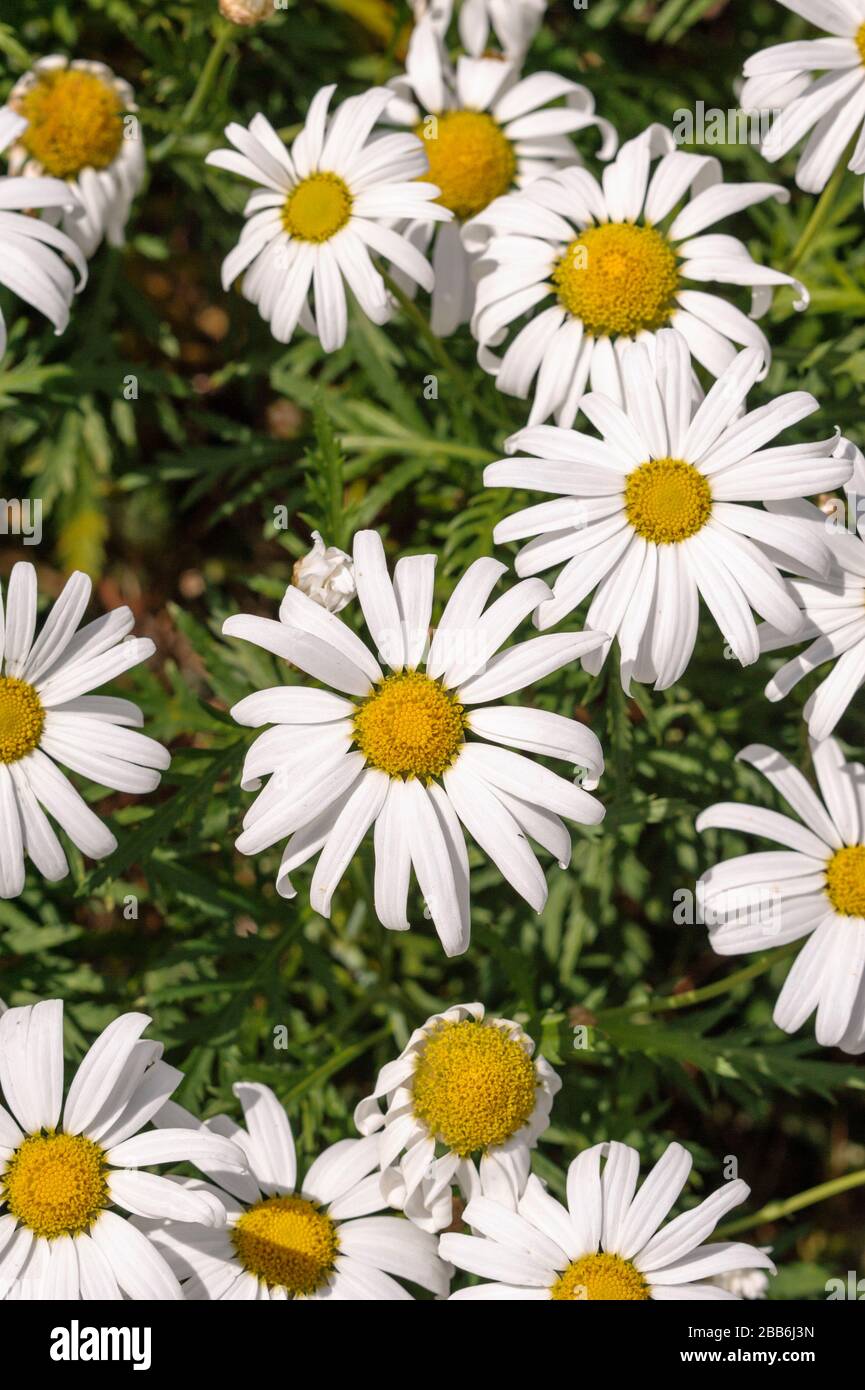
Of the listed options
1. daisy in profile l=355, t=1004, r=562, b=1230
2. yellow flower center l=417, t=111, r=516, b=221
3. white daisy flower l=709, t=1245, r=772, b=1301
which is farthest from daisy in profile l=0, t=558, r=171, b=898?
white daisy flower l=709, t=1245, r=772, b=1301

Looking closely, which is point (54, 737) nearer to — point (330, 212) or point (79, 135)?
point (330, 212)

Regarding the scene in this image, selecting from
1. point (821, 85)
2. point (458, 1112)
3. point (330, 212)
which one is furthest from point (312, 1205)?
point (821, 85)

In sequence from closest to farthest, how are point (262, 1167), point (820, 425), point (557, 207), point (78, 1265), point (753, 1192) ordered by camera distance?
point (78, 1265) → point (262, 1167) → point (557, 207) → point (820, 425) → point (753, 1192)

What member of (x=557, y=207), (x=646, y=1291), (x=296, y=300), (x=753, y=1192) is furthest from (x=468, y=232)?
(x=753, y=1192)

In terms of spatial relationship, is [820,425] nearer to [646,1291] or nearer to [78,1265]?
[646,1291]

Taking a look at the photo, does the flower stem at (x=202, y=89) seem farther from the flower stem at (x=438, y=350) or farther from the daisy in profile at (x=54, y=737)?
the daisy in profile at (x=54, y=737)

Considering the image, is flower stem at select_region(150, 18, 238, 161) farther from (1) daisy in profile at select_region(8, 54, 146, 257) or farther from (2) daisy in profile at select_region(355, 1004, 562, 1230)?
(2) daisy in profile at select_region(355, 1004, 562, 1230)
